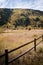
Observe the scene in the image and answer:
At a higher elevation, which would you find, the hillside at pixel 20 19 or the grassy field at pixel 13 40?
the grassy field at pixel 13 40

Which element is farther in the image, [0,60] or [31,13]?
[31,13]

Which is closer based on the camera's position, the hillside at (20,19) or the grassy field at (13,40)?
the grassy field at (13,40)

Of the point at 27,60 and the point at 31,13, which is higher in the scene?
the point at 27,60

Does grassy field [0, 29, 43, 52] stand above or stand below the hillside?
above

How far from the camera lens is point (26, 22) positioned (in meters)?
93.8

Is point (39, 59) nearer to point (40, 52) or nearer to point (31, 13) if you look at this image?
point (40, 52)

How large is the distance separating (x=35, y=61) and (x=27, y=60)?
1.52 ft

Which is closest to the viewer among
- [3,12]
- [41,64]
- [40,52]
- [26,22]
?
[41,64]

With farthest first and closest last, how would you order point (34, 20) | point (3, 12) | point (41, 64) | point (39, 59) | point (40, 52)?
point (3, 12), point (34, 20), point (40, 52), point (39, 59), point (41, 64)

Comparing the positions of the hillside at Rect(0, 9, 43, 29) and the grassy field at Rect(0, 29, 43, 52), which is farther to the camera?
the hillside at Rect(0, 9, 43, 29)

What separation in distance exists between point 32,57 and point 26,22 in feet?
265

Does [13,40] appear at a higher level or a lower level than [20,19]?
higher

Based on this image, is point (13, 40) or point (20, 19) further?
point (20, 19)

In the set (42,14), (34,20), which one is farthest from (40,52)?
(42,14)
